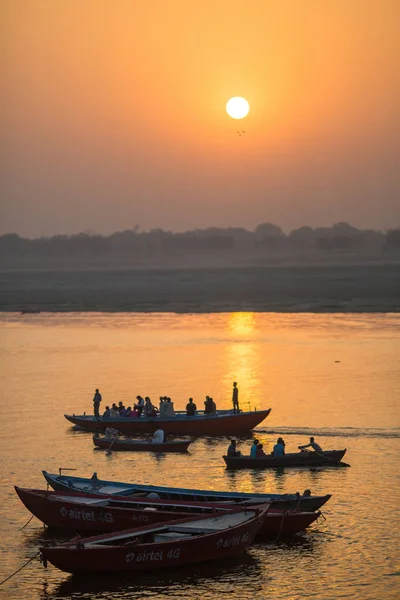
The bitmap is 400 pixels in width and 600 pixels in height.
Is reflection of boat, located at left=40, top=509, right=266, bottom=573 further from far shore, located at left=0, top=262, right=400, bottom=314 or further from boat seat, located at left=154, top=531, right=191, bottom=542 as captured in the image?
far shore, located at left=0, top=262, right=400, bottom=314

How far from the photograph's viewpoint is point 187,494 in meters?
34.5

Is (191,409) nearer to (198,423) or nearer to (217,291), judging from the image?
(198,423)

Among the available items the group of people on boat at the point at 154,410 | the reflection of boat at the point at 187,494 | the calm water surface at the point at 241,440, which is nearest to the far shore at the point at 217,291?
the calm water surface at the point at 241,440

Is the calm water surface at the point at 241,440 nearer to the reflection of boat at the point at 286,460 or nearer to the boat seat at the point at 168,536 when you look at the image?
the reflection of boat at the point at 286,460

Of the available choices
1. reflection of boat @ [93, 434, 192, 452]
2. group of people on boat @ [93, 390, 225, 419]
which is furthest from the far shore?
reflection of boat @ [93, 434, 192, 452]

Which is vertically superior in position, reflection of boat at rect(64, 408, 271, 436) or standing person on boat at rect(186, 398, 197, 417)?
standing person on boat at rect(186, 398, 197, 417)

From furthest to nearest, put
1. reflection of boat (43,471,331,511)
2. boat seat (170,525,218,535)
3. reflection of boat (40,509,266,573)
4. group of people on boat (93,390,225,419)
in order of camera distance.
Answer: group of people on boat (93,390,225,419)
reflection of boat (43,471,331,511)
boat seat (170,525,218,535)
reflection of boat (40,509,266,573)

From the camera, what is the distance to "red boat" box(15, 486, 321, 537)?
108ft

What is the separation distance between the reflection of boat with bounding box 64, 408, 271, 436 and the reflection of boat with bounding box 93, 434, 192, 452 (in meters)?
2.90

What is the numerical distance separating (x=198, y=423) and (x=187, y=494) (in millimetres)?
14642

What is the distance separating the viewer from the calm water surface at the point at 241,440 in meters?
29.7

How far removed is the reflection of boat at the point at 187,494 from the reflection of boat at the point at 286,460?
668 cm

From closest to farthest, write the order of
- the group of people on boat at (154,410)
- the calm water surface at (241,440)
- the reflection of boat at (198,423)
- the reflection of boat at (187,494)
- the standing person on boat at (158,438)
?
the calm water surface at (241,440) → the reflection of boat at (187,494) → the standing person on boat at (158,438) → the reflection of boat at (198,423) → the group of people on boat at (154,410)

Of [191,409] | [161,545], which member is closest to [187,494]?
[161,545]
